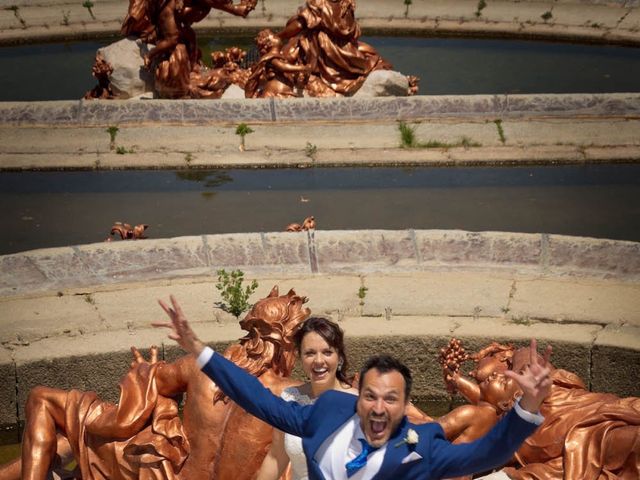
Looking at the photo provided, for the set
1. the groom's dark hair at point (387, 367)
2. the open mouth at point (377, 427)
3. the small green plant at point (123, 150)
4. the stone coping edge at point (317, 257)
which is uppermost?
the small green plant at point (123, 150)

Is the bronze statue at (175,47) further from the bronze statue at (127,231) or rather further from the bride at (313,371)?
the bride at (313,371)

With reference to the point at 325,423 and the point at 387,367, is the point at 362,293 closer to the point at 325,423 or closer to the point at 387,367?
the point at 325,423

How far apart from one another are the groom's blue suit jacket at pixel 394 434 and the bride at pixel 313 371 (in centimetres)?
56

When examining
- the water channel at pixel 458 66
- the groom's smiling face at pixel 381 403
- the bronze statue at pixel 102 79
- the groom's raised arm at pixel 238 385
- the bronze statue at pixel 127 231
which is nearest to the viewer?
the groom's smiling face at pixel 381 403

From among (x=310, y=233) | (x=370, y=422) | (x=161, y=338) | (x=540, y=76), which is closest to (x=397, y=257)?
(x=310, y=233)

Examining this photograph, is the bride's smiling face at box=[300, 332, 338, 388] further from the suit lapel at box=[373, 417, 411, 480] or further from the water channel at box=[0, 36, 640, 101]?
the water channel at box=[0, 36, 640, 101]

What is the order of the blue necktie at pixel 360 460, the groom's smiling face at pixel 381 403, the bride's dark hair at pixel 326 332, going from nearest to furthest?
the groom's smiling face at pixel 381 403
the blue necktie at pixel 360 460
the bride's dark hair at pixel 326 332

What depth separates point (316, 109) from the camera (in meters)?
15.8

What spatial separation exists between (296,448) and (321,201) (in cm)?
739

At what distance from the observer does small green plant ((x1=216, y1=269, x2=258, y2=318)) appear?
9.96m

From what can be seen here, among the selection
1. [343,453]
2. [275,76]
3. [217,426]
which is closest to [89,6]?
[275,76]

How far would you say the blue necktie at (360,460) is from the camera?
5.87 meters

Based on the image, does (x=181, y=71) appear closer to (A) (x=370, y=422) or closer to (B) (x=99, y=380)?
(B) (x=99, y=380)

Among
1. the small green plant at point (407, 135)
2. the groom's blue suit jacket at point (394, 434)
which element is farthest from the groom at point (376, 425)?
the small green plant at point (407, 135)
